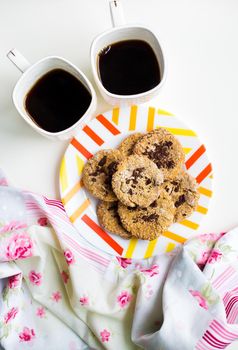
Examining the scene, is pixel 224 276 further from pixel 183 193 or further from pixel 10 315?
pixel 10 315

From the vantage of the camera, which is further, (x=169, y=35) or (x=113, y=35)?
(x=169, y=35)

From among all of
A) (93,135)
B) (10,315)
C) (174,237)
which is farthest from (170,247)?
(10,315)

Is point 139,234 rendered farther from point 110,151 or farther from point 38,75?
point 38,75

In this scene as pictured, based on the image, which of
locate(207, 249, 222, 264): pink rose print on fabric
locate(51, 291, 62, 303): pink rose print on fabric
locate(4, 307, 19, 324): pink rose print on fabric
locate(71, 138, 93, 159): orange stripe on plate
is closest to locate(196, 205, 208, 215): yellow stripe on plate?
locate(207, 249, 222, 264): pink rose print on fabric

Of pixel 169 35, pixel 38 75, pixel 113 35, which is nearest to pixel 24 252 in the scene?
pixel 38 75

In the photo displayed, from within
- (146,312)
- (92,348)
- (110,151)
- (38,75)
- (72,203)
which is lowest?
(92,348)

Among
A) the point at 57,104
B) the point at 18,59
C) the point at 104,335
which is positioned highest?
the point at 18,59

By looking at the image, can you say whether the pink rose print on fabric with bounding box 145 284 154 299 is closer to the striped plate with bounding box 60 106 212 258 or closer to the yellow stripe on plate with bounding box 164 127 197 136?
the striped plate with bounding box 60 106 212 258
